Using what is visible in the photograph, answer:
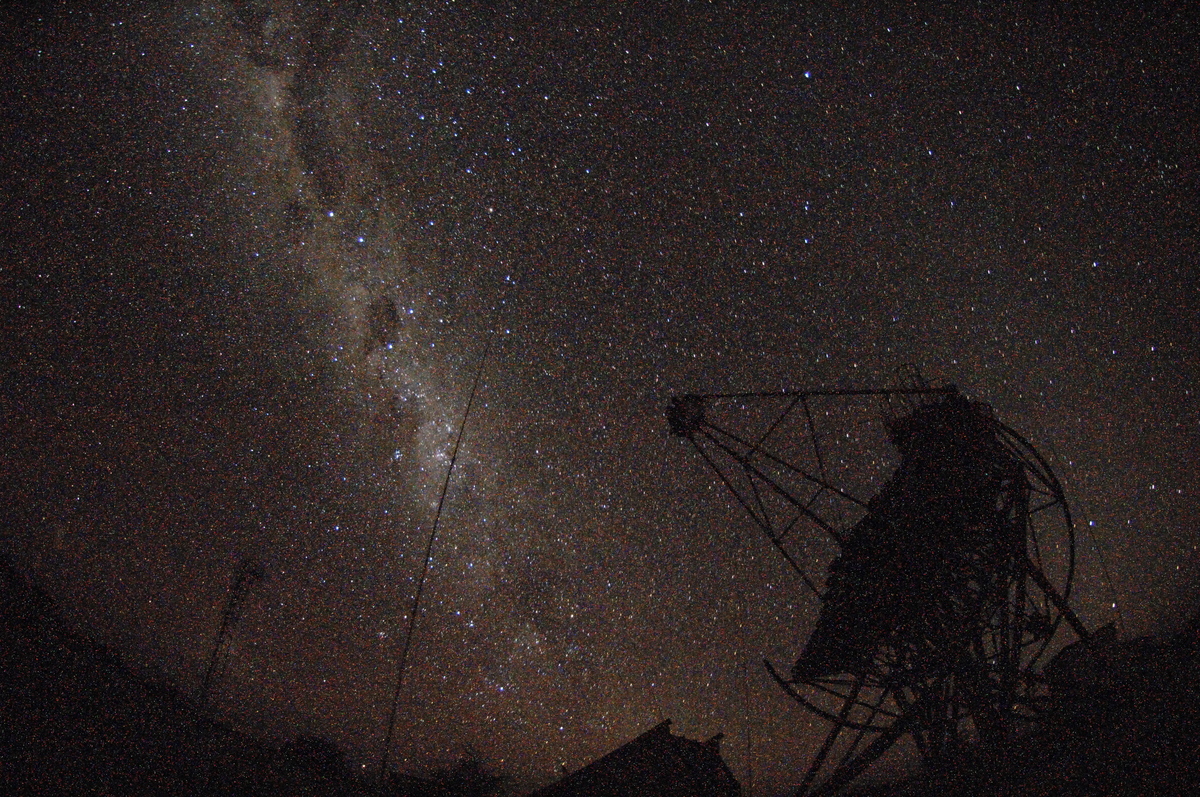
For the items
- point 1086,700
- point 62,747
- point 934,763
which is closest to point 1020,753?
point 1086,700

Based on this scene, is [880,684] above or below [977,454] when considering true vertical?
below

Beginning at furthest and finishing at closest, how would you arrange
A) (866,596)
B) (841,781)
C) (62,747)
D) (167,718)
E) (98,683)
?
(167,718)
(98,683)
(62,747)
(866,596)
(841,781)

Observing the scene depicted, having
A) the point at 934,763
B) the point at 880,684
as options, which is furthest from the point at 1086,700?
the point at 880,684

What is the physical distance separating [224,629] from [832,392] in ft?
114

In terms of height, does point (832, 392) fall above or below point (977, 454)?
above

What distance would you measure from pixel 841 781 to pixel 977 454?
486 cm

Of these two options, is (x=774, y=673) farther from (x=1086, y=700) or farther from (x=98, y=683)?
(x=98, y=683)

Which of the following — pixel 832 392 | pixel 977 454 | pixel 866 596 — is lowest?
pixel 866 596

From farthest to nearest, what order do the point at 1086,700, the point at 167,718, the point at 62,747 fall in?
the point at 167,718
the point at 62,747
the point at 1086,700

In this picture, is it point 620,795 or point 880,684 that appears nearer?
point 880,684

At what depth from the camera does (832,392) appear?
775 centimetres

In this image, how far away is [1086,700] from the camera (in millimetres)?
4883

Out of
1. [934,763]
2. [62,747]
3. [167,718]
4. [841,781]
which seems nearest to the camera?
[934,763]

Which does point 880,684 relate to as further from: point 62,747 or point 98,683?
point 98,683
